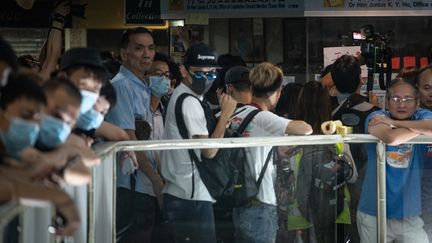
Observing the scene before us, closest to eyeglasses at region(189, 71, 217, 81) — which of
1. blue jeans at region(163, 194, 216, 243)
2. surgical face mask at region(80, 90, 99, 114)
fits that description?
blue jeans at region(163, 194, 216, 243)

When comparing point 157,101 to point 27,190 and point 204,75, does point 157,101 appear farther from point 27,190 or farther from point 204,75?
point 27,190

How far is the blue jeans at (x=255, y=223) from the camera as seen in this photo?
201 inches

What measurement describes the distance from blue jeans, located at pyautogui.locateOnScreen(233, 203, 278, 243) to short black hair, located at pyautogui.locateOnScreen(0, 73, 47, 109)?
273 cm

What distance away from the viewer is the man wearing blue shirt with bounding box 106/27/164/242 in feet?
15.6

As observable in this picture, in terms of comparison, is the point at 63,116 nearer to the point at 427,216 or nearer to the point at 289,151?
the point at 289,151

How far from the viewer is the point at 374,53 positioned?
24.7 feet

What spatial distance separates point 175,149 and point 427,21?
4.72 meters

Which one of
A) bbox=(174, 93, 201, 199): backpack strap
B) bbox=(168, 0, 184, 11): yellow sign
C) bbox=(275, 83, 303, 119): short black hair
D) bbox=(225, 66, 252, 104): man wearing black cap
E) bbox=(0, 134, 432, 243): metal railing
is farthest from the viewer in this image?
bbox=(168, 0, 184, 11): yellow sign

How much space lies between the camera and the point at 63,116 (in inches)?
107

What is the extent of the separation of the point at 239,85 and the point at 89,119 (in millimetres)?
2330

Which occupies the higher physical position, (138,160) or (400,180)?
(138,160)

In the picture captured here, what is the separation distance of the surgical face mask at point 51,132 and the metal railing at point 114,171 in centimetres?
104

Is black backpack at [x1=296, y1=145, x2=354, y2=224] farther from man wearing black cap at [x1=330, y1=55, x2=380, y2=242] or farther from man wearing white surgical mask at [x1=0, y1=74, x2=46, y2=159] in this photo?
man wearing white surgical mask at [x1=0, y1=74, x2=46, y2=159]

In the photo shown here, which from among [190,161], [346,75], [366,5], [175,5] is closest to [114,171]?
[190,161]
